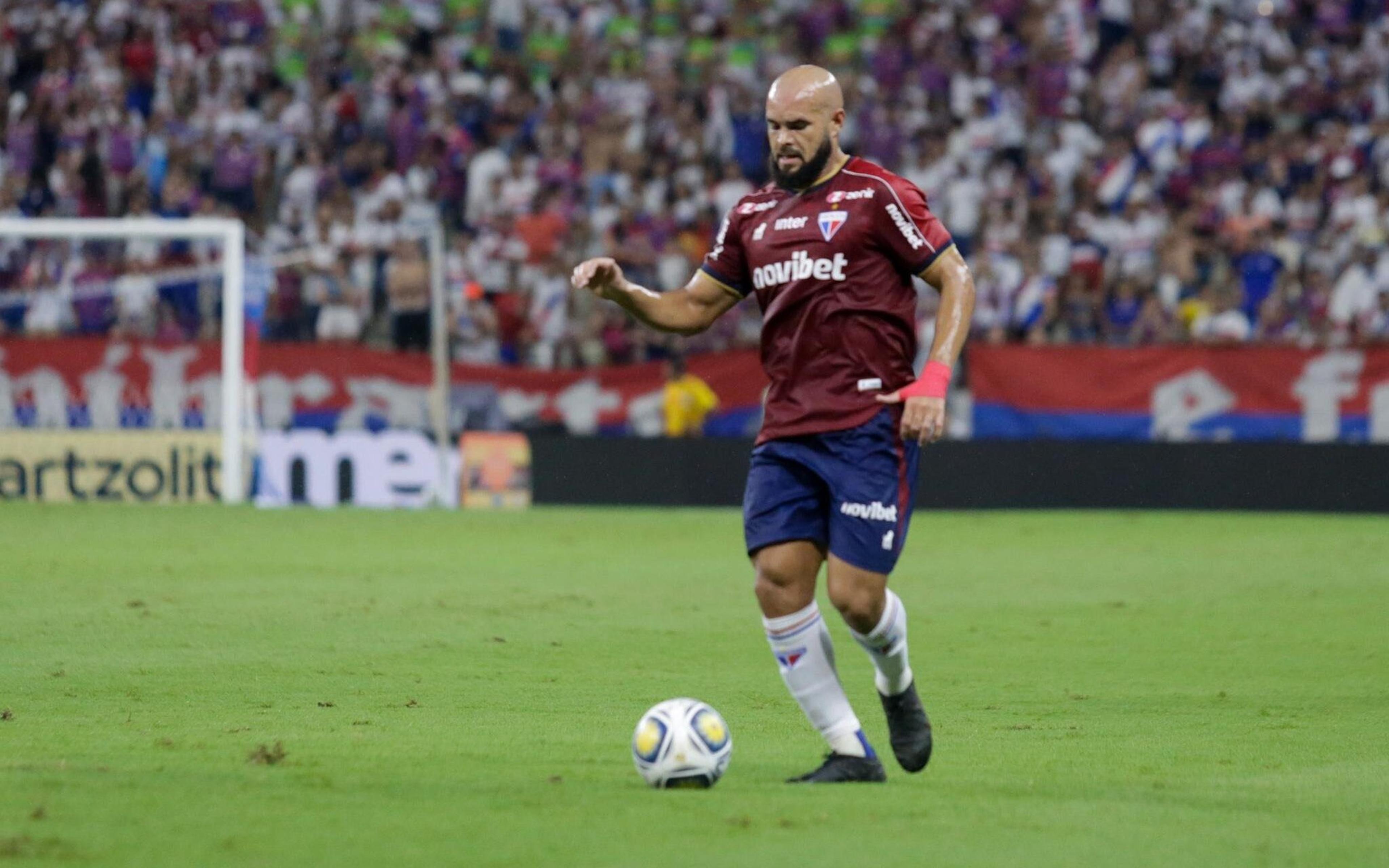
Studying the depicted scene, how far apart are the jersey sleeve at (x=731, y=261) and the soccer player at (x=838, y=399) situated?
0.18 metres

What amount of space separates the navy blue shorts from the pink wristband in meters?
0.19

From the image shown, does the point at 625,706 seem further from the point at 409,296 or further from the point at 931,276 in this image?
the point at 409,296

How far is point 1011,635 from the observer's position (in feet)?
37.4

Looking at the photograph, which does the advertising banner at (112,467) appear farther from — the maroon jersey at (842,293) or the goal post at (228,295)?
the maroon jersey at (842,293)

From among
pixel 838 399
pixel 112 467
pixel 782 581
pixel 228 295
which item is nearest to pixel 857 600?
pixel 782 581

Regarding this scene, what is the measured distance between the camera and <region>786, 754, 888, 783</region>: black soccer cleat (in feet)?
20.7

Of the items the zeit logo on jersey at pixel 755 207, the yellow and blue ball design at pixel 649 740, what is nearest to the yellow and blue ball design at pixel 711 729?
the yellow and blue ball design at pixel 649 740

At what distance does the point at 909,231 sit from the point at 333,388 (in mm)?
16573

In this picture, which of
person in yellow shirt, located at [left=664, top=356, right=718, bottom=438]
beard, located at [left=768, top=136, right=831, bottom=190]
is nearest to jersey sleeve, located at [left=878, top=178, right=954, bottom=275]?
beard, located at [left=768, top=136, right=831, bottom=190]

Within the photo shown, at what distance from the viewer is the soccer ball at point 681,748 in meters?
6.10

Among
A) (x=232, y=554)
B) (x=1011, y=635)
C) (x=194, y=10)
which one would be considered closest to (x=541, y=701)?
(x=1011, y=635)

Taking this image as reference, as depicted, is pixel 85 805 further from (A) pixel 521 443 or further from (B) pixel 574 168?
(B) pixel 574 168

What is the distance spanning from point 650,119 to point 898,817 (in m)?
20.8

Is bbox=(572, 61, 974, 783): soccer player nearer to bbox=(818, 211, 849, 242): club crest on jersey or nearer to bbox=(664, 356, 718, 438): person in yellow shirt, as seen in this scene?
bbox=(818, 211, 849, 242): club crest on jersey
